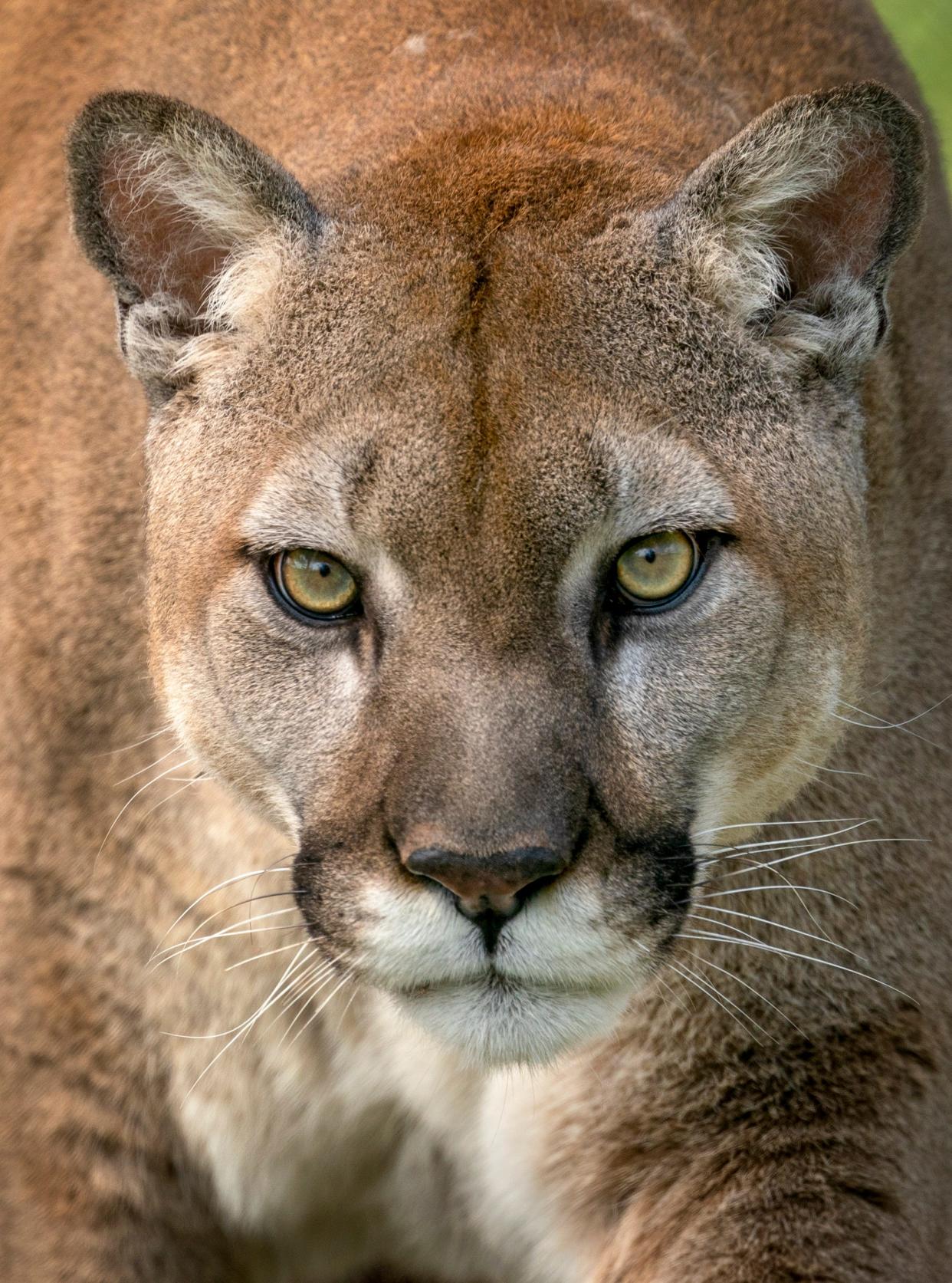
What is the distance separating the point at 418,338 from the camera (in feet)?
10.1

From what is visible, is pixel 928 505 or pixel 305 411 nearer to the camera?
pixel 305 411

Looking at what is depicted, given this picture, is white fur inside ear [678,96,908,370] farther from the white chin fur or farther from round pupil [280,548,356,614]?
the white chin fur

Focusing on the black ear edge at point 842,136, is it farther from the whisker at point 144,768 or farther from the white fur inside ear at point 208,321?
the whisker at point 144,768

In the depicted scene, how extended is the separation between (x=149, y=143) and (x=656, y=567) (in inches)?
44.3

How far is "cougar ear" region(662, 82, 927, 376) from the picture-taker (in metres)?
3.12

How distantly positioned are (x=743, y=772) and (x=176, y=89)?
6.51 feet

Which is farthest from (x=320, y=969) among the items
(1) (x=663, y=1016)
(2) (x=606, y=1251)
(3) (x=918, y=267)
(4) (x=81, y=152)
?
(3) (x=918, y=267)

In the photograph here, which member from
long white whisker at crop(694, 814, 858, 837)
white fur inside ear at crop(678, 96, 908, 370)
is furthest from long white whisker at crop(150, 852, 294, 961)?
white fur inside ear at crop(678, 96, 908, 370)

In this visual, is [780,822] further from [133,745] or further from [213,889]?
[133,745]

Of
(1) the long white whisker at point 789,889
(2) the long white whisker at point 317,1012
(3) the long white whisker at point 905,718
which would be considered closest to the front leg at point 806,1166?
(1) the long white whisker at point 789,889

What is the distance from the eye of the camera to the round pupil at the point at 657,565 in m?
2.99

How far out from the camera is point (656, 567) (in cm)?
300

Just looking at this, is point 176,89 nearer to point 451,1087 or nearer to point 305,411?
point 305,411

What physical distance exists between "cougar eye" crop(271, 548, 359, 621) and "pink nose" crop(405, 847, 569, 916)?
18.5 inches
